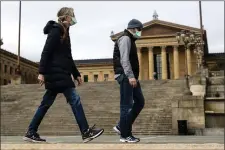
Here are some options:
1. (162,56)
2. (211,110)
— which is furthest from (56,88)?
(162,56)

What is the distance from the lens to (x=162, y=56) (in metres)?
70.6

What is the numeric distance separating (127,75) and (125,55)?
318 mm

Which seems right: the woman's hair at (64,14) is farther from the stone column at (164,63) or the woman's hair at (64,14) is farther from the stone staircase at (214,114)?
the stone column at (164,63)

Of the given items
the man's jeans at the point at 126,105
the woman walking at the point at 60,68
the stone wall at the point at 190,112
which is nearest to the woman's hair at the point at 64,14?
the woman walking at the point at 60,68

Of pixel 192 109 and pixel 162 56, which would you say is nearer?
pixel 192 109

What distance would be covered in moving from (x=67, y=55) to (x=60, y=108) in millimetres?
14634

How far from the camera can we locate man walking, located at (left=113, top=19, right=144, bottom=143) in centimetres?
600

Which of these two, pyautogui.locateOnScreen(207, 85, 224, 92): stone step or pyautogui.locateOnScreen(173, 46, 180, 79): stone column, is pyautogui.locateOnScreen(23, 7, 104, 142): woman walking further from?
pyautogui.locateOnScreen(173, 46, 180, 79): stone column

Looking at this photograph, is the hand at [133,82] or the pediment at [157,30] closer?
the hand at [133,82]

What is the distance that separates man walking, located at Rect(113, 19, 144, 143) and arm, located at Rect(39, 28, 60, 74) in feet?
3.48

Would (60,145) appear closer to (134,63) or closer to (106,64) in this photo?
(134,63)

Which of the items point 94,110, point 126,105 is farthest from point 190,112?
point 126,105

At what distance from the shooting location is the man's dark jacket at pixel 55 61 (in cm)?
572

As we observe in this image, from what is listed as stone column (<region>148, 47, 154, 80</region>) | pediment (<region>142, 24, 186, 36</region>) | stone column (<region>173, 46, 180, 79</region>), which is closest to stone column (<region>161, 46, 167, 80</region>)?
stone column (<region>173, 46, 180, 79</region>)
